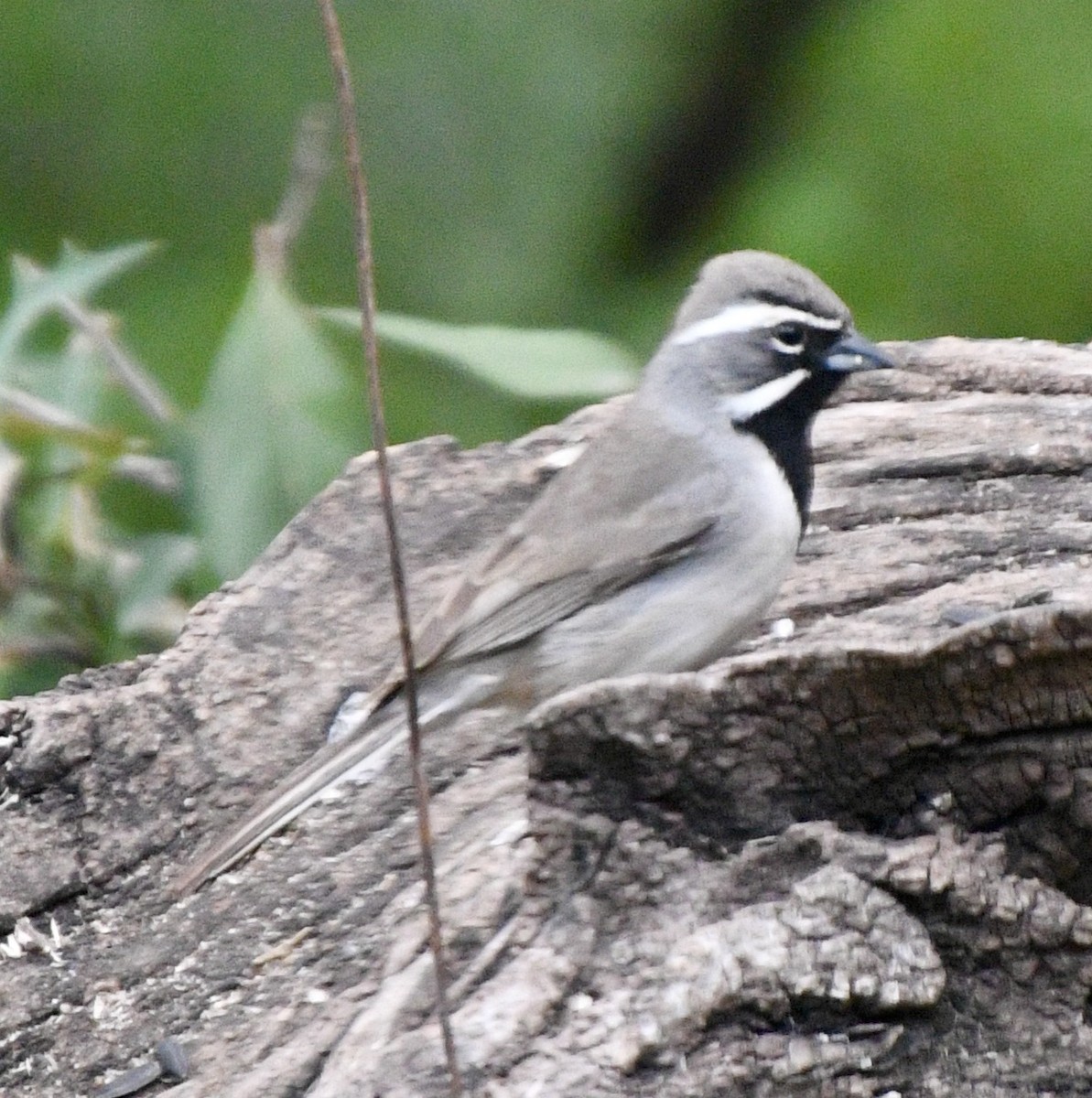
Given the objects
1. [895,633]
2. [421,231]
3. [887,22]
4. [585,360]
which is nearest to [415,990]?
[895,633]

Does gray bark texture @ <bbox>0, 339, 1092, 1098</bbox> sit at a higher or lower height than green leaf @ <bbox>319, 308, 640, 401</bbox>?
lower

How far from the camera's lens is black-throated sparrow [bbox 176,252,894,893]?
4508mm

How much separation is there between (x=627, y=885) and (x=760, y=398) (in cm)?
181

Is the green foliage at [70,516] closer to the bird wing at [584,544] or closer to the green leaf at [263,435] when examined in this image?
the green leaf at [263,435]

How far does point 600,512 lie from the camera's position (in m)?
4.72

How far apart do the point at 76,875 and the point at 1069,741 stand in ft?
6.38

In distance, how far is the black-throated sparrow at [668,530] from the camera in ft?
14.8

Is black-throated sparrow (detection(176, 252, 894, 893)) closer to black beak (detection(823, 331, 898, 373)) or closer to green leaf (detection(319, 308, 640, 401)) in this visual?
black beak (detection(823, 331, 898, 373))

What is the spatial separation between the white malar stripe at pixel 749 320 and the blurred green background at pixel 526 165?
2.04 meters

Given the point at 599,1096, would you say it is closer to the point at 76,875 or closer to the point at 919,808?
the point at 919,808

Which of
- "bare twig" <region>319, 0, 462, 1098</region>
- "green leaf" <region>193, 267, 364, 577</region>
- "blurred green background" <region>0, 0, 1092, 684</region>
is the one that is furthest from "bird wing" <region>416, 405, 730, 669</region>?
"blurred green background" <region>0, 0, 1092, 684</region>

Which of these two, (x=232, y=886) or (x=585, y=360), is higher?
(x=585, y=360)

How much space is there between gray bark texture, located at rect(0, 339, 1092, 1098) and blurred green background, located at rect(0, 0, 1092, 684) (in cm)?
288

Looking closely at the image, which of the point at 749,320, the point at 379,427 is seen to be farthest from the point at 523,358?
the point at 379,427
